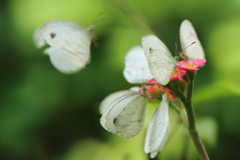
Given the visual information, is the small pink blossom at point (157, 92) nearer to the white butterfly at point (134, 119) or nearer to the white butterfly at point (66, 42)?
the white butterfly at point (134, 119)

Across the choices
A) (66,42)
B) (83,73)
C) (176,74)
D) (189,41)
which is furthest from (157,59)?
(83,73)

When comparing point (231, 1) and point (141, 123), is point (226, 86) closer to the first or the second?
point (141, 123)

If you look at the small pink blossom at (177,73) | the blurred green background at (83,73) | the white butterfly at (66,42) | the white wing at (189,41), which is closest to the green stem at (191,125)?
the small pink blossom at (177,73)

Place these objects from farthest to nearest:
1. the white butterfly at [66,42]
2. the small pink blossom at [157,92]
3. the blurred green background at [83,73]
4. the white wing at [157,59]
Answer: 1. the blurred green background at [83,73]
2. the white butterfly at [66,42]
3. the small pink blossom at [157,92]
4. the white wing at [157,59]

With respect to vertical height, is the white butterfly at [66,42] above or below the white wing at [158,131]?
above

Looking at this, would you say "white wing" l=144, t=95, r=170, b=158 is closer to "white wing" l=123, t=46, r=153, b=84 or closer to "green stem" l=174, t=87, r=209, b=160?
"green stem" l=174, t=87, r=209, b=160

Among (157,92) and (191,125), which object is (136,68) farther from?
(191,125)
